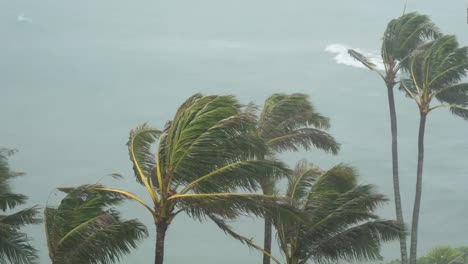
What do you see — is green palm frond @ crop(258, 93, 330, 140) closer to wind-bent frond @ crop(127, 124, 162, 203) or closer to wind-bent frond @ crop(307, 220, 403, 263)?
wind-bent frond @ crop(307, 220, 403, 263)

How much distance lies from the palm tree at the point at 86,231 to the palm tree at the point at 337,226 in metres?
2.53

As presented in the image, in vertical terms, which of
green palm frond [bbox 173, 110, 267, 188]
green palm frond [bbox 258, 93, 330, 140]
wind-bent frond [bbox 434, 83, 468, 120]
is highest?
wind-bent frond [bbox 434, 83, 468, 120]

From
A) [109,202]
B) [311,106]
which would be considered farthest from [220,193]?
[311,106]

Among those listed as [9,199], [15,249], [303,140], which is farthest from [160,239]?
[303,140]

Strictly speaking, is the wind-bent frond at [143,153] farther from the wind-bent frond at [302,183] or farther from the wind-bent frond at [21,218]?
the wind-bent frond at [302,183]

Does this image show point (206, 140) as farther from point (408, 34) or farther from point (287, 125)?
point (408, 34)

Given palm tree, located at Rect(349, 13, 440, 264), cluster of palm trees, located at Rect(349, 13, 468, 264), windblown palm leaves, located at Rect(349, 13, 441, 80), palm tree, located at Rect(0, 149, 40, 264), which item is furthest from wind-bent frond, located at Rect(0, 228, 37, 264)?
windblown palm leaves, located at Rect(349, 13, 441, 80)

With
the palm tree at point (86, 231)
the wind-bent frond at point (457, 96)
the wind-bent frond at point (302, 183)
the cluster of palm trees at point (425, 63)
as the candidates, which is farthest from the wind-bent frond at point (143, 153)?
the wind-bent frond at point (457, 96)

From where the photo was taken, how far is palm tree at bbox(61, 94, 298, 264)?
29.1 feet

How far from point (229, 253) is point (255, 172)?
74.1 ft

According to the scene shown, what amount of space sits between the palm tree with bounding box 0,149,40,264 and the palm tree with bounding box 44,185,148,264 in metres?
0.80

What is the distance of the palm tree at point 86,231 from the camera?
29.0 ft

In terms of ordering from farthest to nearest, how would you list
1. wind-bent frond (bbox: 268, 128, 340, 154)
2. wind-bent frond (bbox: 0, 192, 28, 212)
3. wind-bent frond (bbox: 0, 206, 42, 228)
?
wind-bent frond (bbox: 268, 128, 340, 154) < wind-bent frond (bbox: 0, 192, 28, 212) < wind-bent frond (bbox: 0, 206, 42, 228)

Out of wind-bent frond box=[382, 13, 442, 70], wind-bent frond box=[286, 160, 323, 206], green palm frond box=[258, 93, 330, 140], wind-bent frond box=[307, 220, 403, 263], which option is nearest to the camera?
wind-bent frond box=[307, 220, 403, 263]
